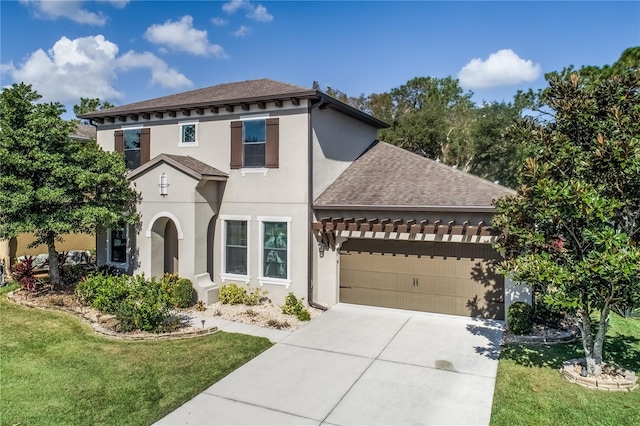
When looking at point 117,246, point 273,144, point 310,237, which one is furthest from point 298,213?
point 117,246

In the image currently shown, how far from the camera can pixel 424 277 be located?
1212 centimetres

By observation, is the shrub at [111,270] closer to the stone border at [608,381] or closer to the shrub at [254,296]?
the shrub at [254,296]

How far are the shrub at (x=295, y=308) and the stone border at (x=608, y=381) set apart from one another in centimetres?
637

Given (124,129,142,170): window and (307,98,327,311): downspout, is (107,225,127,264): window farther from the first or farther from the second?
(307,98,327,311): downspout

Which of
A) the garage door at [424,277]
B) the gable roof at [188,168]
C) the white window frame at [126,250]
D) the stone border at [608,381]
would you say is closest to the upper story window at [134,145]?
the gable roof at [188,168]

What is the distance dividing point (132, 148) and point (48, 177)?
10.6 ft

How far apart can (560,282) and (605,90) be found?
3646 mm

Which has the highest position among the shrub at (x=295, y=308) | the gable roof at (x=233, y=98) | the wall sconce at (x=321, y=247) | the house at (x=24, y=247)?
the gable roof at (x=233, y=98)

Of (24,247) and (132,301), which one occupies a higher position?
(24,247)

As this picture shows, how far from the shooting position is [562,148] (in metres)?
7.14

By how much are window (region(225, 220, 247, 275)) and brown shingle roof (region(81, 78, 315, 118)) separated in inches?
163

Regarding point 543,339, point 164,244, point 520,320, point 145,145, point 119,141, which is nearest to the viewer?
point 543,339

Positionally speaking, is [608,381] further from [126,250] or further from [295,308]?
[126,250]

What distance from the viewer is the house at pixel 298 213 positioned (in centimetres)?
1166
